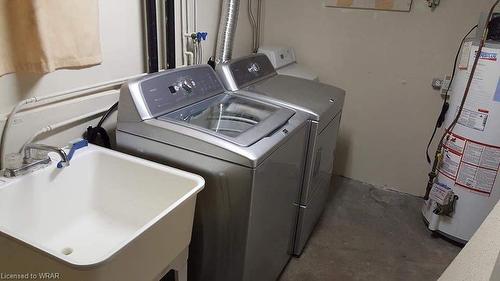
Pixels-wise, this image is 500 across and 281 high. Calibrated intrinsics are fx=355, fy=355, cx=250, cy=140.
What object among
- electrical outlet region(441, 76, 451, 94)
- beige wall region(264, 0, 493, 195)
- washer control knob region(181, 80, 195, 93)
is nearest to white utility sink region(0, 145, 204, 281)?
washer control knob region(181, 80, 195, 93)

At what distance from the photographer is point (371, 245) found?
235 cm

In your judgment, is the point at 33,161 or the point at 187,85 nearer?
the point at 33,161

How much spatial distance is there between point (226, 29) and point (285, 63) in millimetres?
757

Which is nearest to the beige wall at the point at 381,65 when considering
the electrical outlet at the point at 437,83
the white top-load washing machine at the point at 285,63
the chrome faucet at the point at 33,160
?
the electrical outlet at the point at 437,83

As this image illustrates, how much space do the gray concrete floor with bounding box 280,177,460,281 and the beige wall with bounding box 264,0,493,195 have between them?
298 millimetres

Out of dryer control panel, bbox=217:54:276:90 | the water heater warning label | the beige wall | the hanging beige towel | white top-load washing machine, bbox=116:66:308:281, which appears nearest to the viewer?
the hanging beige towel

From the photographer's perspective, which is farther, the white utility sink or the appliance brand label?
the appliance brand label

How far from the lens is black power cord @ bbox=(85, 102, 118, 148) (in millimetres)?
Result: 1583

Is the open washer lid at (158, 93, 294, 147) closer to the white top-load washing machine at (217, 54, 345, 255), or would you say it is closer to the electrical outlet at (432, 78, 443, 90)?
the white top-load washing machine at (217, 54, 345, 255)

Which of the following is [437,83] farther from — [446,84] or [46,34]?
[46,34]

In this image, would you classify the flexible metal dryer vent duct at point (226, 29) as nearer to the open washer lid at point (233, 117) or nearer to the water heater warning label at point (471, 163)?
the open washer lid at point (233, 117)

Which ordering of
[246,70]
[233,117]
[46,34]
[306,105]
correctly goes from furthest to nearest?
1. [246,70]
2. [306,105]
3. [233,117]
4. [46,34]

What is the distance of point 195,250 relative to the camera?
5.18ft

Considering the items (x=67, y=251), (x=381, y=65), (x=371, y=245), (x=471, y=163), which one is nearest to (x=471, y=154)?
(x=471, y=163)
